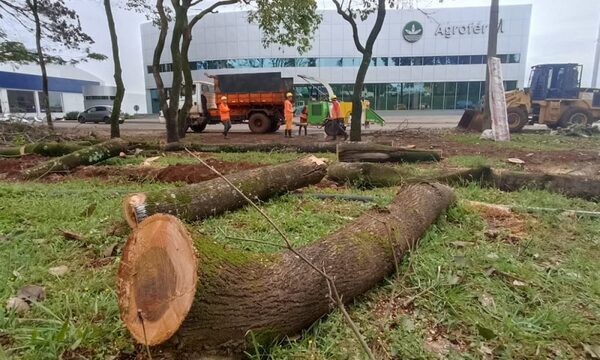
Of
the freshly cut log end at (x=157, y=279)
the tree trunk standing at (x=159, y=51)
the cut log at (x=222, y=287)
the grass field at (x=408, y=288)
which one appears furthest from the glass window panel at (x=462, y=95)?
the freshly cut log end at (x=157, y=279)

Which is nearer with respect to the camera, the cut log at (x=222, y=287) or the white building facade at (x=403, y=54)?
the cut log at (x=222, y=287)

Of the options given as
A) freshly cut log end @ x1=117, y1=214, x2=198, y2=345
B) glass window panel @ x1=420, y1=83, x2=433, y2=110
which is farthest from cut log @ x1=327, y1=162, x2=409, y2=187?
glass window panel @ x1=420, y1=83, x2=433, y2=110

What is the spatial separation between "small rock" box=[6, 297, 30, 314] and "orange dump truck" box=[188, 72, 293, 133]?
48.7 ft

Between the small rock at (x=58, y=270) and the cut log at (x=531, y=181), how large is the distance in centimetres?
445

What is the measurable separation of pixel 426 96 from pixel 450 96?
2235 mm

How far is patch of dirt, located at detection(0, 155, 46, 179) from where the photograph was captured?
21.9 ft

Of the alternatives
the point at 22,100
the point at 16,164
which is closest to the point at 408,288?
the point at 16,164

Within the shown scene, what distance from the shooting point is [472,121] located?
648 inches

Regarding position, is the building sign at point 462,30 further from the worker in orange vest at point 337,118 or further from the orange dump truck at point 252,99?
the worker in orange vest at point 337,118

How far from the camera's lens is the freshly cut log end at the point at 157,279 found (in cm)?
155

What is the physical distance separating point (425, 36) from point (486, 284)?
36.8 m

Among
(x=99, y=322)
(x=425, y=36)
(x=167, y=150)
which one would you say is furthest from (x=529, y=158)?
(x=425, y=36)

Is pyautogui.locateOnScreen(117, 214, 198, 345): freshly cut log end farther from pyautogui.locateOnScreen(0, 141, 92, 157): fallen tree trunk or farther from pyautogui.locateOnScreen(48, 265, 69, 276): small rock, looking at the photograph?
pyautogui.locateOnScreen(0, 141, 92, 157): fallen tree trunk

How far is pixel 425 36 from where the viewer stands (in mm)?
34938
